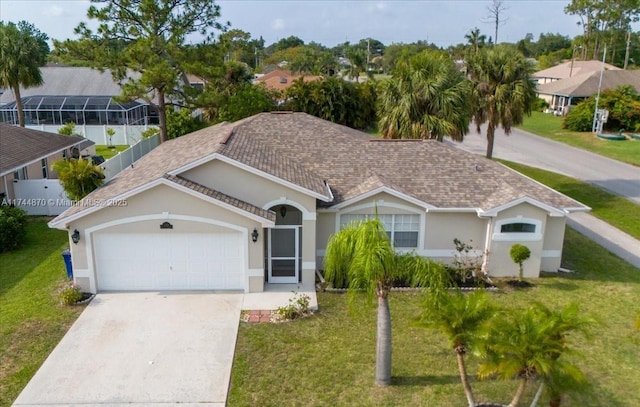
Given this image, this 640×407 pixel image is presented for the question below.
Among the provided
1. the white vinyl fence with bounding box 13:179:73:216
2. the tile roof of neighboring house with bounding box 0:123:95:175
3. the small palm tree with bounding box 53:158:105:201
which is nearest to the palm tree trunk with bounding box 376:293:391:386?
the small palm tree with bounding box 53:158:105:201

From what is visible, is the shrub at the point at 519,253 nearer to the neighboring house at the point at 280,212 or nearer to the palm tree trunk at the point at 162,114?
the neighboring house at the point at 280,212

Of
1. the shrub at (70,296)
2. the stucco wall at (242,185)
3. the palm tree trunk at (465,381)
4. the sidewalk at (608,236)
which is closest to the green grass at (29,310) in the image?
the shrub at (70,296)

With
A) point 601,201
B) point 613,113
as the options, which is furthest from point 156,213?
point 613,113

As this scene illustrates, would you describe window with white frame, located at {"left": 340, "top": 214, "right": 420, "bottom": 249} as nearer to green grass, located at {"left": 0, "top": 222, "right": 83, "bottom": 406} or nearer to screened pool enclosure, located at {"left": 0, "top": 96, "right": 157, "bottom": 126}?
green grass, located at {"left": 0, "top": 222, "right": 83, "bottom": 406}

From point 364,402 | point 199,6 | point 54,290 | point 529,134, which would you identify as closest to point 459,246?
point 364,402

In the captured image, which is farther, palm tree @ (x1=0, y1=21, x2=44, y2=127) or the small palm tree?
palm tree @ (x1=0, y1=21, x2=44, y2=127)

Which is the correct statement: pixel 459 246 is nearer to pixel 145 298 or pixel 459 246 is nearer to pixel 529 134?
pixel 145 298
